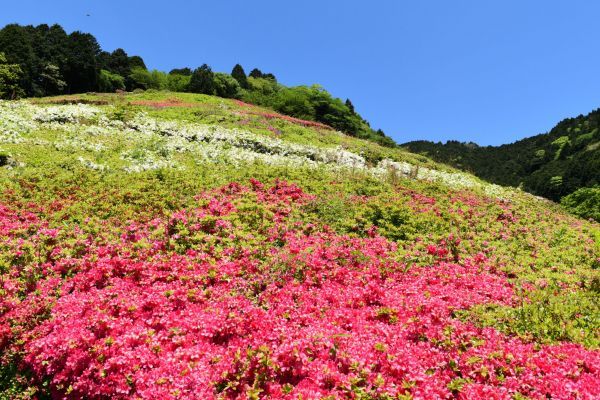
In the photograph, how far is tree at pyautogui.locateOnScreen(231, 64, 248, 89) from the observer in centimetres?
7606

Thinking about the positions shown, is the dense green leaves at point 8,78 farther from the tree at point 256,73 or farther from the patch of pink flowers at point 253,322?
the tree at point 256,73

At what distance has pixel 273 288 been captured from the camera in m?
8.98

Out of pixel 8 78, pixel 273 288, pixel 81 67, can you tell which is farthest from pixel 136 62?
pixel 273 288

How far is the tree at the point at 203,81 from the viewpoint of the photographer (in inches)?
2319

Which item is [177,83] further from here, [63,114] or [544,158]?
[544,158]

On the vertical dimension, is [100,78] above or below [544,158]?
below

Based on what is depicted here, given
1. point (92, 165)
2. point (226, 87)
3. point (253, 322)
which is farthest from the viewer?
point (226, 87)

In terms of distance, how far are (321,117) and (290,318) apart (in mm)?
→ 47394

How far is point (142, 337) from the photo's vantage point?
7098 mm

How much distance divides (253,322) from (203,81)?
5686 cm

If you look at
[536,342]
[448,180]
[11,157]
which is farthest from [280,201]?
[448,180]

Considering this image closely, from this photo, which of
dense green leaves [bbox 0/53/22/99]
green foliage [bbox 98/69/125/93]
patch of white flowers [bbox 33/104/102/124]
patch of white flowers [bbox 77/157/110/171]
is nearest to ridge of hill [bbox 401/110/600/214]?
patch of white flowers [bbox 33/104/102/124]

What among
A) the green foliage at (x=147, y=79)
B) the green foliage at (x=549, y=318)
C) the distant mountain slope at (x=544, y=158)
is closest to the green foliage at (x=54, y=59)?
the green foliage at (x=147, y=79)

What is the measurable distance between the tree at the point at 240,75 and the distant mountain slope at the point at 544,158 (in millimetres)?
37587
